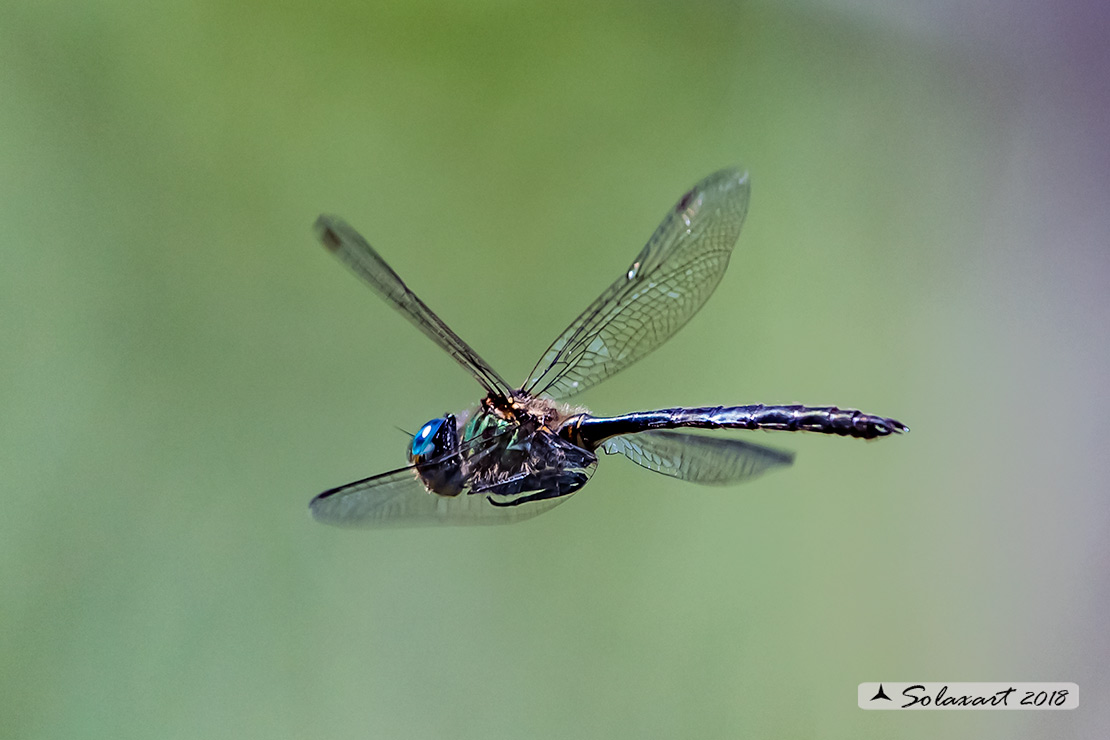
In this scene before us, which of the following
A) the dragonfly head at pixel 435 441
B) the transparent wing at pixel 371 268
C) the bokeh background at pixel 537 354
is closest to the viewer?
the transparent wing at pixel 371 268

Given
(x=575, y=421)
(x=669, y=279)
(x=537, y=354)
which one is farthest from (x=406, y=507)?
(x=537, y=354)

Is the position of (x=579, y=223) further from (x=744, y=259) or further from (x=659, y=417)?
(x=659, y=417)

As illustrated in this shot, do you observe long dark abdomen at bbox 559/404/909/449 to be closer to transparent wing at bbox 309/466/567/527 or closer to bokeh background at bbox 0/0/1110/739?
transparent wing at bbox 309/466/567/527

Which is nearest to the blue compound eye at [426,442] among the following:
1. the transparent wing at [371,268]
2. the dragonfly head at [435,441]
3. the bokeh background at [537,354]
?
the dragonfly head at [435,441]

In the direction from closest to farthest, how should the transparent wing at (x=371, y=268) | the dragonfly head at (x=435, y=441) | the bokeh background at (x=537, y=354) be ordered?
the transparent wing at (x=371, y=268), the dragonfly head at (x=435, y=441), the bokeh background at (x=537, y=354)

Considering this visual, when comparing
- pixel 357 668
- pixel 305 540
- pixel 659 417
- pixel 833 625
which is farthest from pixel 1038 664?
pixel 305 540

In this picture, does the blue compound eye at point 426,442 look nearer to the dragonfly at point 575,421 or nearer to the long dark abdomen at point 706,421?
the dragonfly at point 575,421
